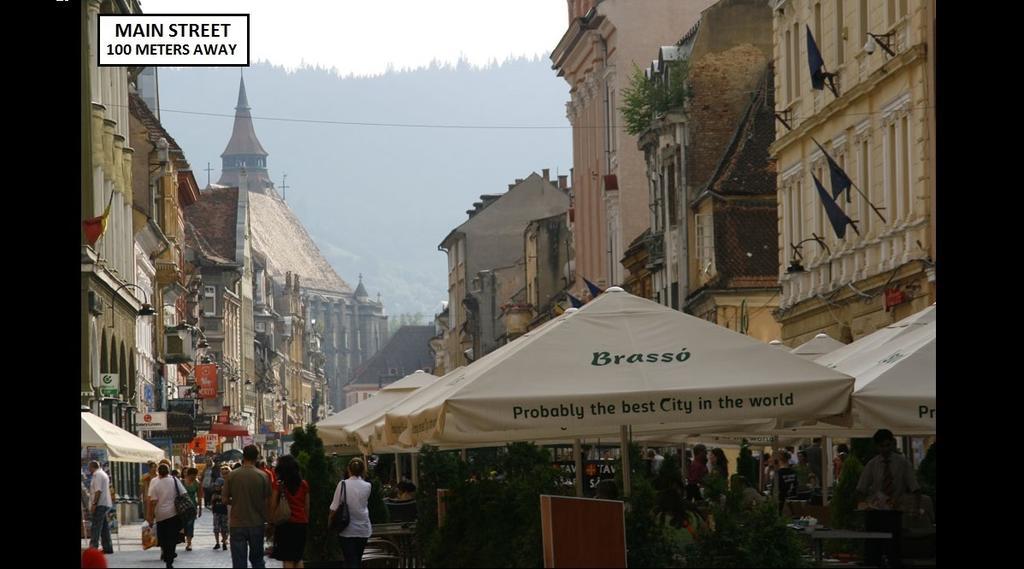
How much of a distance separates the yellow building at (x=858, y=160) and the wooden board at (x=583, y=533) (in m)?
19.6

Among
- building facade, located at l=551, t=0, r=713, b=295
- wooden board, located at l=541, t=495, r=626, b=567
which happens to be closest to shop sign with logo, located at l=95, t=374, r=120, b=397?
building facade, located at l=551, t=0, r=713, b=295

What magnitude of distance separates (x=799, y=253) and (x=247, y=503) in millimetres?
25382

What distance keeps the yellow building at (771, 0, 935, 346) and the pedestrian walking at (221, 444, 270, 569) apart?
50.8 feet

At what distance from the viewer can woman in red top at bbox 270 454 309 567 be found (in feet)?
72.8

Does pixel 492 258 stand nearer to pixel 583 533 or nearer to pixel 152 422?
pixel 152 422

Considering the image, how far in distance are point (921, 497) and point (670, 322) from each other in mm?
3658

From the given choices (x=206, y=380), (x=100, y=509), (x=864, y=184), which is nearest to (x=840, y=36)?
(x=864, y=184)

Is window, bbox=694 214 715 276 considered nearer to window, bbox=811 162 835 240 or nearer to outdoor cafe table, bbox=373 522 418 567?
window, bbox=811 162 835 240

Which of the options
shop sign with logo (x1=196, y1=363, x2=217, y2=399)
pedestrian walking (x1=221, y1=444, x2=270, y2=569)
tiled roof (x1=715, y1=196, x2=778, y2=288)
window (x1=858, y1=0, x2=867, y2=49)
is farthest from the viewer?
shop sign with logo (x1=196, y1=363, x2=217, y2=399)

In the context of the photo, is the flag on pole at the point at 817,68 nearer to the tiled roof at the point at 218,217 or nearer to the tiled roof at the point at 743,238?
the tiled roof at the point at 743,238

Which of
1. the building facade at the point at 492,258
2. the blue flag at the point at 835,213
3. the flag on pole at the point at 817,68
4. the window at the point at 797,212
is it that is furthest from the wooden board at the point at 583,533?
the building facade at the point at 492,258

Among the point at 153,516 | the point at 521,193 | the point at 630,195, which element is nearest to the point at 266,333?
the point at 521,193

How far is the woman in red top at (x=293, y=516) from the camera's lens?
22203 mm
